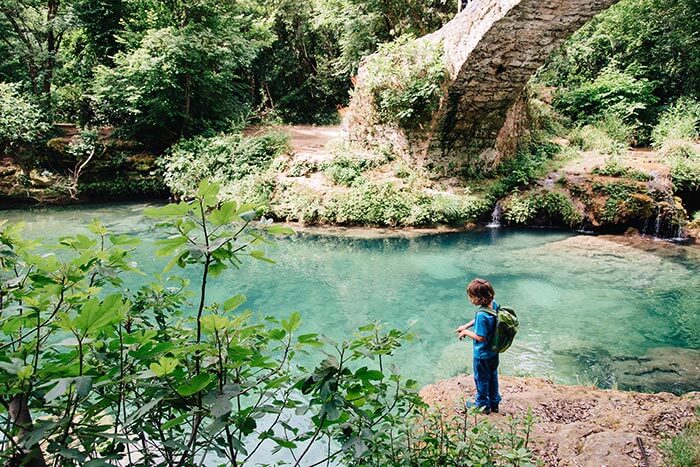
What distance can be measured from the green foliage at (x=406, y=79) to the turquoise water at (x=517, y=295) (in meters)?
3.48

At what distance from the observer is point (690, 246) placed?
27.7 feet

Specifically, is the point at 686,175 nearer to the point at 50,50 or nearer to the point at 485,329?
the point at 485,329

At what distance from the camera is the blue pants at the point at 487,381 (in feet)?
10.5

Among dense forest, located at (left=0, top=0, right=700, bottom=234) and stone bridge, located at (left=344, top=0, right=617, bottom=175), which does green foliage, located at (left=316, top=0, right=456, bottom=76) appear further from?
stone bridge, located at (left=344, top=0, right=617, bottom=175)

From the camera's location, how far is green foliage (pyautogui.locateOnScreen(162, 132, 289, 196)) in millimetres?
11984

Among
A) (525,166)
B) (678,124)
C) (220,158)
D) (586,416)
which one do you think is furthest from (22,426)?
(678,124)

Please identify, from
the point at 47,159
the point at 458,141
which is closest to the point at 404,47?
the point at 458,141

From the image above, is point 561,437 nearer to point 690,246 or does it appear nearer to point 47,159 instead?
point 690,246

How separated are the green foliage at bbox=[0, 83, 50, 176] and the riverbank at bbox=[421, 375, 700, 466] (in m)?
12.6

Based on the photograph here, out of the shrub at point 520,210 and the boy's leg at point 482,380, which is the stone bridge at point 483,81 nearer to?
the shrub at point 520,210

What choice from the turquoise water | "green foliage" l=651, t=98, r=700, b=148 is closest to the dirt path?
the turquoise water

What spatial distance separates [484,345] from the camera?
316cm

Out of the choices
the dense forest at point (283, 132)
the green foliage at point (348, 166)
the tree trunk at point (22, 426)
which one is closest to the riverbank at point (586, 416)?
the tree trunk at point (22, 426)

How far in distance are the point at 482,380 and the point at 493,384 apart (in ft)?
0.32
